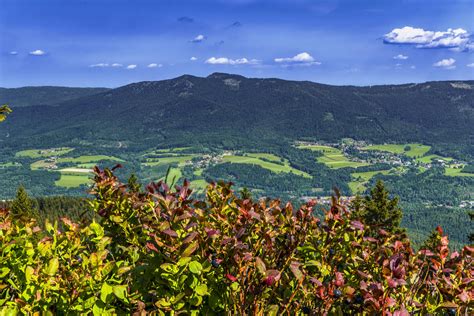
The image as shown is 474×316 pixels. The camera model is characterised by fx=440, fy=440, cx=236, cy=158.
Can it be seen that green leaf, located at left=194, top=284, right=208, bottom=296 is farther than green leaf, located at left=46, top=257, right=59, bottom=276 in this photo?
No

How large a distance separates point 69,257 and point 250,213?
142 cm

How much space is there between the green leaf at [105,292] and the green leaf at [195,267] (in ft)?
1.67

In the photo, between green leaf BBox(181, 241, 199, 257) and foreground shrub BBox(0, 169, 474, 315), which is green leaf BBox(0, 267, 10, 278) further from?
green leaf BBox(181, 241, 199, 257)

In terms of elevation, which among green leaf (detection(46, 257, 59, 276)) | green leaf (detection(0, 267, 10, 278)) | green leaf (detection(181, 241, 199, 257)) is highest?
green leaf (detection(181, 241, 199, 257))

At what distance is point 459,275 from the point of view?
2822 mm

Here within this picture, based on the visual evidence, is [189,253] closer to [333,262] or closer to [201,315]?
[201,315]

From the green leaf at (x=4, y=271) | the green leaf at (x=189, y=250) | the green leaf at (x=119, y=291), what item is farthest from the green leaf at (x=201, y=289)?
the green leaf at (x=4, y=271)

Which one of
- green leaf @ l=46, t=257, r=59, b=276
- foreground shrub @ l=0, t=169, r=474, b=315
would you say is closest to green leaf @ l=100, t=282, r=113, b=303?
foreground shrub @ l=0, t=169, r=474, b=315

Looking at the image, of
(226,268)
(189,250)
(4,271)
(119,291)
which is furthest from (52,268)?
(226,268)

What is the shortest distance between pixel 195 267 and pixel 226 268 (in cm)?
22

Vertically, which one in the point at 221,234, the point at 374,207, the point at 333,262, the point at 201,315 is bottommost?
the point at 374,207

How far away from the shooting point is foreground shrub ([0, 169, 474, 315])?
258 cm

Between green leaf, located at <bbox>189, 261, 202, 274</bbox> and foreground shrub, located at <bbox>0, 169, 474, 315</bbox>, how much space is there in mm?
18

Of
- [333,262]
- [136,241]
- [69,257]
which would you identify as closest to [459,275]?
[333,262]
